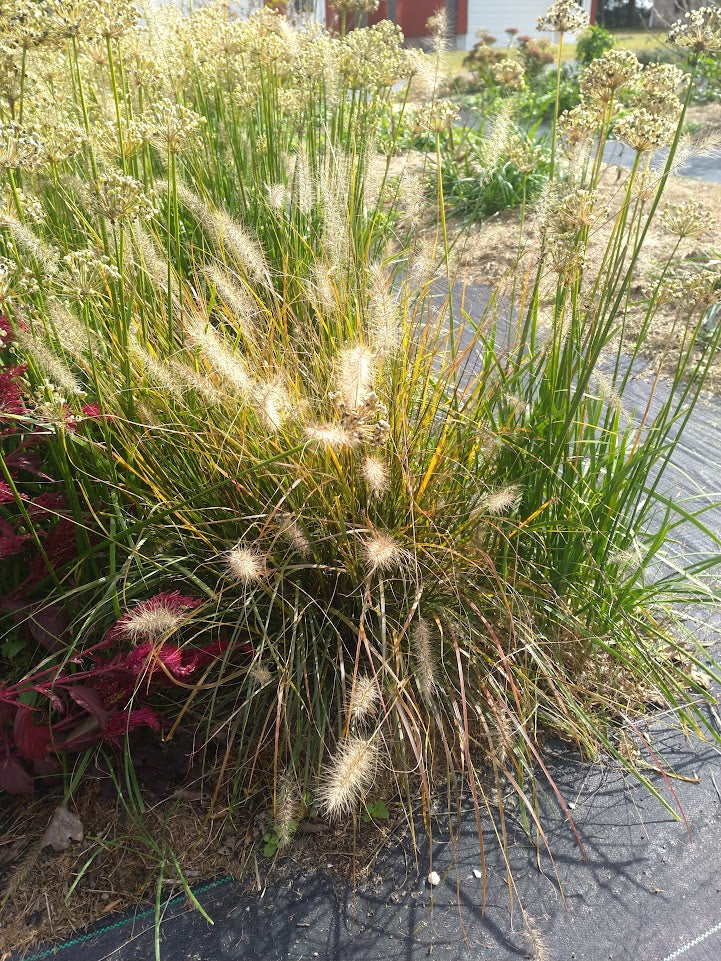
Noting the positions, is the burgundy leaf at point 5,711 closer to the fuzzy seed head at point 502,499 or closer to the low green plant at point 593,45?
the fuzzy seed head at point 502,499

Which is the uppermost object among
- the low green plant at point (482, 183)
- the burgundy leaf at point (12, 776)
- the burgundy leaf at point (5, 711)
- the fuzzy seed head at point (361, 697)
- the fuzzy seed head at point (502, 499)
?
the fuzzy seed head at point (502, 499)

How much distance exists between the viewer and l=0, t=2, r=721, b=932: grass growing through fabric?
1588mm

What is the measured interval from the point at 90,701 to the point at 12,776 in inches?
9.8

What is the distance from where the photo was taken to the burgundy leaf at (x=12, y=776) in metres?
1.61

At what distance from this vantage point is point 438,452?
5.81ft

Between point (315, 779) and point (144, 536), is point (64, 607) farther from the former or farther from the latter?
point (315, 779)

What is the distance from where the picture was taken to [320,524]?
176 cm

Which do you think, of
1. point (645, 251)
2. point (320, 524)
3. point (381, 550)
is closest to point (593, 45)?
point (645, 251)

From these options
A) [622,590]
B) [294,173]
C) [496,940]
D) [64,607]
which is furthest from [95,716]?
[294,173]

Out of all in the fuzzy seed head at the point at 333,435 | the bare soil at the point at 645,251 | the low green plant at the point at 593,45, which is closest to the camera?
the fuzzy seed head at the point at 333,435

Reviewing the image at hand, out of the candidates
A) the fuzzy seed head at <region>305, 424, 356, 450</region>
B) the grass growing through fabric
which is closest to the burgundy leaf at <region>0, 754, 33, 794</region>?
the grass growing through fabric

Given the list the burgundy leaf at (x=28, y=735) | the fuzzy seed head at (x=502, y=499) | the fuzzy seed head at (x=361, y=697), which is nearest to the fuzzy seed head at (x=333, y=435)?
the fuzzy seed head at (x=502, y=499)

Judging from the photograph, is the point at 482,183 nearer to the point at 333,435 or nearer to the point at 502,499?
the point at 502,499

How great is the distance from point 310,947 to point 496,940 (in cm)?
35
